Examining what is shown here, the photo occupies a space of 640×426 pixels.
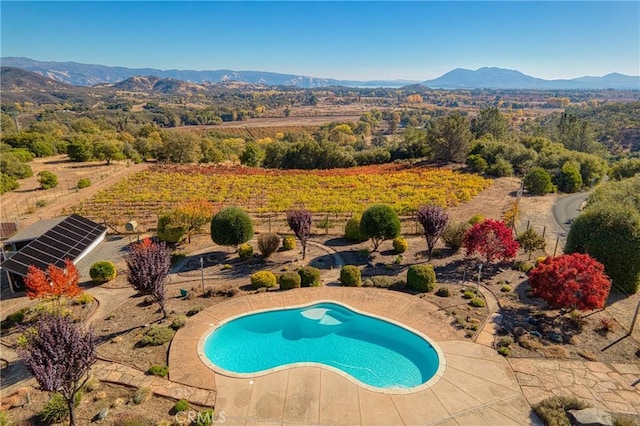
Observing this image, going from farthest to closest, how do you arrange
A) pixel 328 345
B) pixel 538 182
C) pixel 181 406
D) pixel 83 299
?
pixel 538 182 < pixel 83 299 < pixel 328 345 < pixel 181 406

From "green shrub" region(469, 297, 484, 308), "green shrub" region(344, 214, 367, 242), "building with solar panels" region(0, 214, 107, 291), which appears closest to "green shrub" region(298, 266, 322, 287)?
"green shrub" region(344, 214, 367, 242)

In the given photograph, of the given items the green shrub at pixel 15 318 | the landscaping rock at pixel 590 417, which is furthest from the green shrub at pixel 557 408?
the green shrub at pixel 15 318

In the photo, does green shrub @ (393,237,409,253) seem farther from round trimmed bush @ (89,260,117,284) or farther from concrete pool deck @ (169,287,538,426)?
round trimmed bush @ (89,260,117,284)

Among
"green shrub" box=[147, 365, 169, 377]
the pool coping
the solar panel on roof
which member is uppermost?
the solar panel on roof

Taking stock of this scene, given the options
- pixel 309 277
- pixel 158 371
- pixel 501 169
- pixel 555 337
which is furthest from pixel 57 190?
pixel 501 169

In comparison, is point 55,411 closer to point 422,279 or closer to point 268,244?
point 268,244

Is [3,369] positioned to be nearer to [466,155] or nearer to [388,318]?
[388,318]

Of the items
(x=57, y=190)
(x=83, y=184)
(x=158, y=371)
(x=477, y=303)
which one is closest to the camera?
(x=158, y=371)
